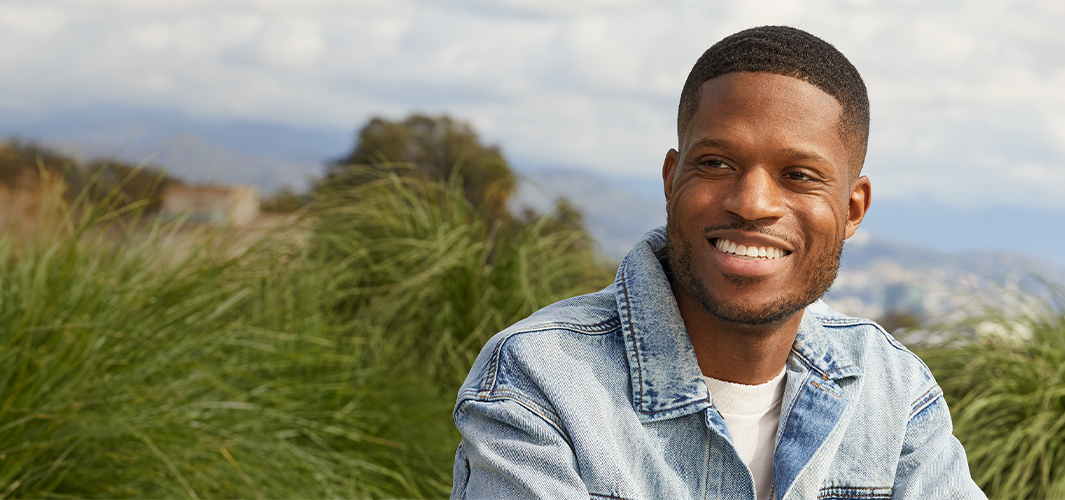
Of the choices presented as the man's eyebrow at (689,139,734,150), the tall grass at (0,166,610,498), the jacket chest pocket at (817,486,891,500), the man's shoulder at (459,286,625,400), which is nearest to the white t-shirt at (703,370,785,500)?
the jacket chest pocket at (817,486,891,500)

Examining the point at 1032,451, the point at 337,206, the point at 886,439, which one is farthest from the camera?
the point at 337,206

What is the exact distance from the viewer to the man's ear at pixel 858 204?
73.4 inches

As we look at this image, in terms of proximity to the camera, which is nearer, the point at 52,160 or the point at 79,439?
the point at 79,439

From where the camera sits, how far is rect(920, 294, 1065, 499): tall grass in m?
3.87

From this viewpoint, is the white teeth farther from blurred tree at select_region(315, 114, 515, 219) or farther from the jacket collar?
blurred tree at select_region(315, 114, 515, 219)

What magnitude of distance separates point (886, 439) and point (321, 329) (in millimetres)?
3016

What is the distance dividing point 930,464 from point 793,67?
34.7 inches

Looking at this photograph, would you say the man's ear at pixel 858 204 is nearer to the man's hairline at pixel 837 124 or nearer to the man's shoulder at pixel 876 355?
the man's hairline at pixel 837 124

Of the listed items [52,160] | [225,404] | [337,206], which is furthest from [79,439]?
[52,160]

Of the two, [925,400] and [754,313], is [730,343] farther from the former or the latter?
[925,400]

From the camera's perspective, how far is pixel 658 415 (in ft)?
5.38

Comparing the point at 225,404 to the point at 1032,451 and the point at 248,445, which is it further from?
the point at 1032,451

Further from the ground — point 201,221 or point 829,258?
point 829,258

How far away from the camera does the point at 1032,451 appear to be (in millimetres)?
3816
